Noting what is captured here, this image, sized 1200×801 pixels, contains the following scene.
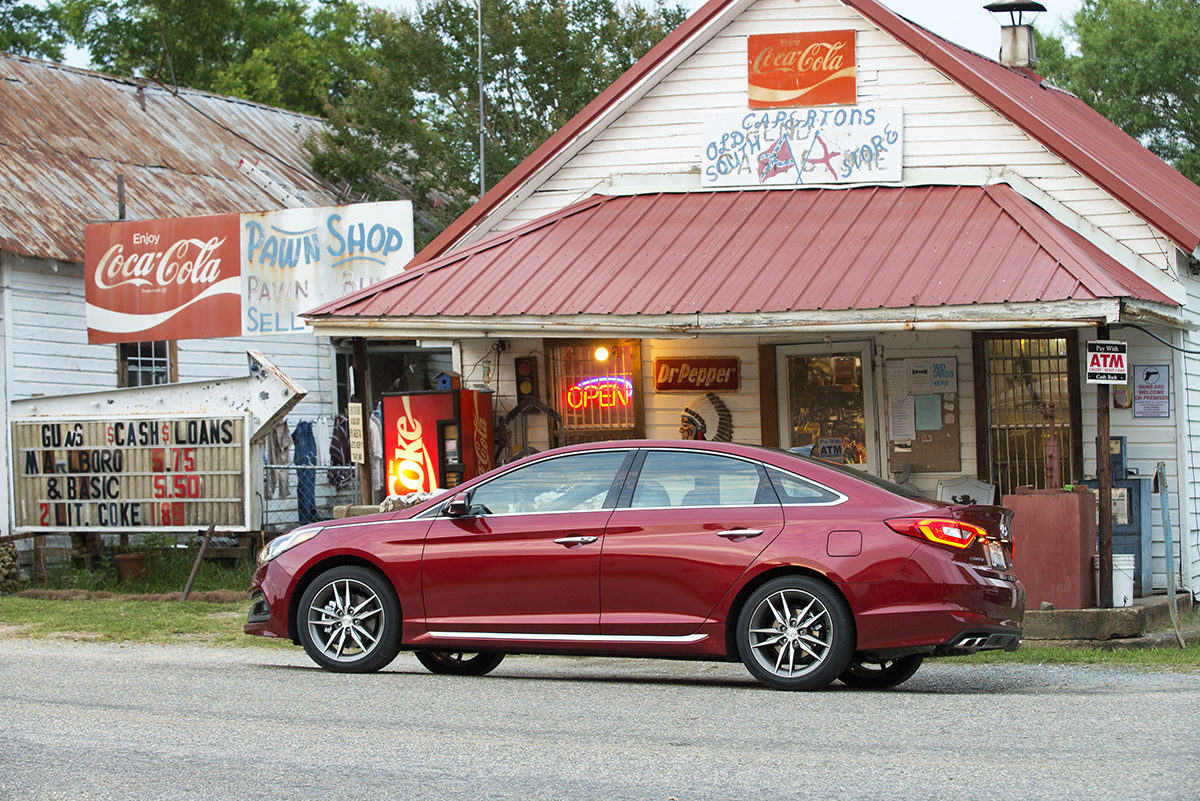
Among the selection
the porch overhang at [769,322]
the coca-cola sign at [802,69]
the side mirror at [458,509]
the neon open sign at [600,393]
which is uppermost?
the coca-cola sign at [802,69]

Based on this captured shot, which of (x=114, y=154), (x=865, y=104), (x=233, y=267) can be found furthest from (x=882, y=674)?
(x=114, y=154)

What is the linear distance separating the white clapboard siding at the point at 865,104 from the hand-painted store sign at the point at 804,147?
0.15m

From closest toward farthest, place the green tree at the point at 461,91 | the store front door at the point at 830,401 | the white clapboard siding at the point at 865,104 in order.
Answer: the white clapboard siding at the point at 865,104 → the store front door at the point at 830,401 → the green tree at the point at 461,91

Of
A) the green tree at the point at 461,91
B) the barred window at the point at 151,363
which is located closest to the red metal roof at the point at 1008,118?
the barred window at the point at 151,363

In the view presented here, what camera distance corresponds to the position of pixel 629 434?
14797mm

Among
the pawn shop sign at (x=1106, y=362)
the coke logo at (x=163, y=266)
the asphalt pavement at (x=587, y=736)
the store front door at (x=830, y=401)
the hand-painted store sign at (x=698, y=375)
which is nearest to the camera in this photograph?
the asphalt pavement at (x=587, y=736)

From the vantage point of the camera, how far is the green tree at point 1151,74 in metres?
35.5

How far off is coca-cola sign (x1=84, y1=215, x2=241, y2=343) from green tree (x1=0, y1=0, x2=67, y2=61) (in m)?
21.8

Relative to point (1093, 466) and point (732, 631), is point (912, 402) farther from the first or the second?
point (732, 631)

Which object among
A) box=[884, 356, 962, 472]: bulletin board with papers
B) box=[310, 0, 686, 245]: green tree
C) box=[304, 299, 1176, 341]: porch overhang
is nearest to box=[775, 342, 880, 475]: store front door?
box=[884, 356, 962, 472]: bulletin board with papers

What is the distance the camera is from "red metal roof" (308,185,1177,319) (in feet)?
38.0

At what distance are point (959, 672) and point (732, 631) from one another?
211 centimetres

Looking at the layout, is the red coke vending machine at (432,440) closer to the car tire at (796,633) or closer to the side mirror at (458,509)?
the side mirror at (458,509)

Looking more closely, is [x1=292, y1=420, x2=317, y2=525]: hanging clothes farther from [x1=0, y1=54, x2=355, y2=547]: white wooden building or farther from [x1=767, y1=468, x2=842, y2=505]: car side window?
[x1=767, y1=468, x2=842, y2=505]: car side window
